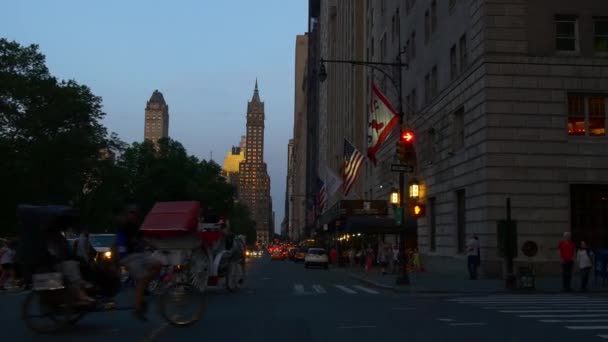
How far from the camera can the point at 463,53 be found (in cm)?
3359

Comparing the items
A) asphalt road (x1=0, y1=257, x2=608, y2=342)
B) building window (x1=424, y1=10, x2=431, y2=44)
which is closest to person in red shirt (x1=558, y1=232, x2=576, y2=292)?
→ asphalt road (x1=0, y1=257, x2=608, y2=342)

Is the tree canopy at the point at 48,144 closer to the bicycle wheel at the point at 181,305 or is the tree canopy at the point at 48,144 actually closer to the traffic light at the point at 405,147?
the traffic light at the point at 405,147

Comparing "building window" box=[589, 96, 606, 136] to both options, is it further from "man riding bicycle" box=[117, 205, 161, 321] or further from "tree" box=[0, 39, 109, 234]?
"tree" box=[0, 39, 109, 234]

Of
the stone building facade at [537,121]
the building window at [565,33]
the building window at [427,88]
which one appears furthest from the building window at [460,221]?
the building window at [565,33]

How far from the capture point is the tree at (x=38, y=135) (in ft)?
179

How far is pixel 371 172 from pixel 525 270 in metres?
39.7

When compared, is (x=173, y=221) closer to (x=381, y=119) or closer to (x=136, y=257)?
(x=136, y=257)

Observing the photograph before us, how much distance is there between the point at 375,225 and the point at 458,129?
46.8 feet

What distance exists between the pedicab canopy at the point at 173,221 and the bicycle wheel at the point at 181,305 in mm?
5690

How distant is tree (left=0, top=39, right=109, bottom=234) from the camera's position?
54.6m

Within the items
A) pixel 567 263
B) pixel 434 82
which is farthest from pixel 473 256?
pixel 434 82

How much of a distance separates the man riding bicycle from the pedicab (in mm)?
224

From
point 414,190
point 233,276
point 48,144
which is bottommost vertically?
point 233,276

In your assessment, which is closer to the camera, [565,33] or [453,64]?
[565,33]
